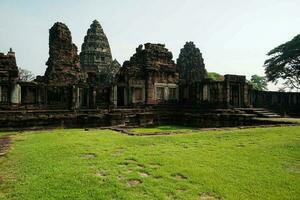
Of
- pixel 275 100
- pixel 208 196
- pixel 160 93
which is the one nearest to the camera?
pixel 208 196

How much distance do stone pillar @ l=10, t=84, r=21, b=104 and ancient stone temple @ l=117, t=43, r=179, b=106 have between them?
24.6ft

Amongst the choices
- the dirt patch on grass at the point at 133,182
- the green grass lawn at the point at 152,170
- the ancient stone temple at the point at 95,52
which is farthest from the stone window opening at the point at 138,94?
the ancient stone temple at the point at 95,52

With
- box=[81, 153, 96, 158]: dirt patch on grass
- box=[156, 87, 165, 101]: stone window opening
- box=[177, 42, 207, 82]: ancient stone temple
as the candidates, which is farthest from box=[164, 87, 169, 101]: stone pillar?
box=[177, 42, 207, 82]: ancient stone temple

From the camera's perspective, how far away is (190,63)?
49688 millimetres

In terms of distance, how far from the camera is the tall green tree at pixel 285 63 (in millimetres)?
38438

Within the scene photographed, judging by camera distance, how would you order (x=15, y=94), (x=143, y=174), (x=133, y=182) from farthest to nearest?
(x=15, y=94) → (x=143, y=174) → (x=133, y=182)

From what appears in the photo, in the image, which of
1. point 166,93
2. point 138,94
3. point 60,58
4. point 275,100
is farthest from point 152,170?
point 275,100

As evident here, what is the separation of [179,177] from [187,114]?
15869 mm

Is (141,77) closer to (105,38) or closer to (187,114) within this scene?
(187,114)

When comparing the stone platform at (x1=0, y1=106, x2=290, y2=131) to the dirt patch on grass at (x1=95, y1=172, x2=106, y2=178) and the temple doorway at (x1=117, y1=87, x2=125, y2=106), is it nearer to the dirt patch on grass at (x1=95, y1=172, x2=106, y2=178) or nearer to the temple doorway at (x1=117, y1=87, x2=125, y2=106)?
the temple doorway at (x1=117, y1=87, x2=125, y2=106)

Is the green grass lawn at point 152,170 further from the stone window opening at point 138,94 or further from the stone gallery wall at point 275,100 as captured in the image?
the stone gallery wall at point 275,100

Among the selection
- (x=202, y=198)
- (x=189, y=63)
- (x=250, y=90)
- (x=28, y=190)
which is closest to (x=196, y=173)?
(x=202, y=198)

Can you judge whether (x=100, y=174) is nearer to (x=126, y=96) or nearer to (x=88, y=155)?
(x=88, y=155)

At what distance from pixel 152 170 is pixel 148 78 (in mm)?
17982
